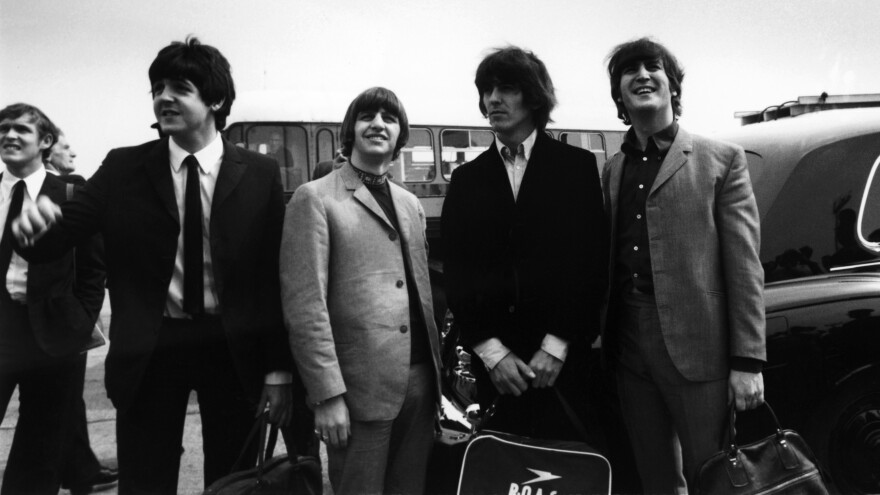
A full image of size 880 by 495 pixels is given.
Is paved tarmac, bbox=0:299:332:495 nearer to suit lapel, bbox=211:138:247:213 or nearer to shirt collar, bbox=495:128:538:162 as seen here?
suit lapel, bbox=211:138:247:213

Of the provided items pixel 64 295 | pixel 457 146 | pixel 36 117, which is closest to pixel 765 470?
pixel 64 295

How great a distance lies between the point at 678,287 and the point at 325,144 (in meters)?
8.59

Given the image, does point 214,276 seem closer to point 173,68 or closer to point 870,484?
point 173,68

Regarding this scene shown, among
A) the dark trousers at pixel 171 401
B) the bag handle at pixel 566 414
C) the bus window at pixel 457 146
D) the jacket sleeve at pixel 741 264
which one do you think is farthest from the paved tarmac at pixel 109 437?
the bus window at pixel 457 146

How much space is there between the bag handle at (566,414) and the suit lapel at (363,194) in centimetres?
74

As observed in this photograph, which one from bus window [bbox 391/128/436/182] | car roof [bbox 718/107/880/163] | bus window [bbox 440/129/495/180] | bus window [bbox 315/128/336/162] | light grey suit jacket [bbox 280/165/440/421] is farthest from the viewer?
bus window [bbox 440/129/495/180]

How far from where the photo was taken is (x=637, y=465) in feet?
7.14

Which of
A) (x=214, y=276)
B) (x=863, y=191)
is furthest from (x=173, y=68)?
(x=863, y=191)

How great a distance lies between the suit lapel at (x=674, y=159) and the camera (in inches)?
78.6

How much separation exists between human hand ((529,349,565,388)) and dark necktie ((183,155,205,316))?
3.70ft

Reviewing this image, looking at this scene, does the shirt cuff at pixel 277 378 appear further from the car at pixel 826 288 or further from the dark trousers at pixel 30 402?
the dark trousers at pixel 30 402

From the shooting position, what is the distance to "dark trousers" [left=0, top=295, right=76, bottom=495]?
2.75m

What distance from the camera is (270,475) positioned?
183 centimetres

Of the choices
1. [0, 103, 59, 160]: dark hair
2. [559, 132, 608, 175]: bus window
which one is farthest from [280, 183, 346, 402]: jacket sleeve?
[559, 132, 608, 175]: bus window
